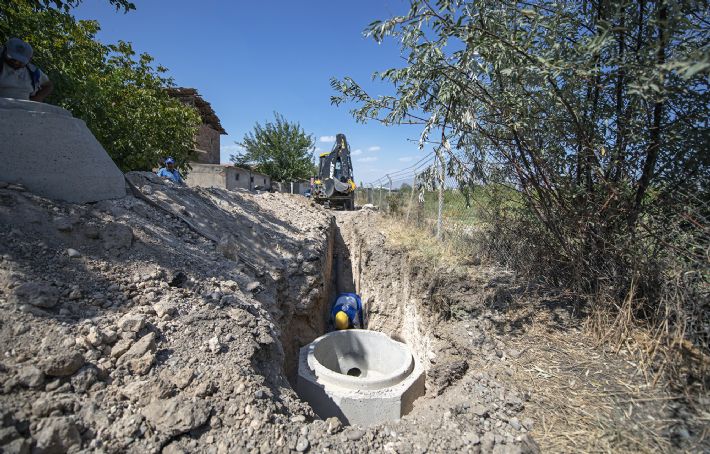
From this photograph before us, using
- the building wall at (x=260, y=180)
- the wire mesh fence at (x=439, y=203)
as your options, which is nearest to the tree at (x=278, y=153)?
the building wall at (x=260, y=180)

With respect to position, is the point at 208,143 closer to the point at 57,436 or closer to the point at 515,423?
the point at 57,436

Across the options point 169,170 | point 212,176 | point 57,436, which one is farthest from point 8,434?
point 212,176

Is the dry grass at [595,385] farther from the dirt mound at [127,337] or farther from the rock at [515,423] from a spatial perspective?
the dirt mound at [127,337]

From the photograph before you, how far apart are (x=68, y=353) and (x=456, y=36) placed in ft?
11.9

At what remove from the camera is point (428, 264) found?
5.46m

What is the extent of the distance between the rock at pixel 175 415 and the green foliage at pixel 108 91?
4.32m

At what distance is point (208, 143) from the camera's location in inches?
761

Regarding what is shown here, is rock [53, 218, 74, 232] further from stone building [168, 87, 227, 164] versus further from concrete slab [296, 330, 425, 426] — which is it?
stone building [168, 87, 227, 164]

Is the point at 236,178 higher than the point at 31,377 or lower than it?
higher

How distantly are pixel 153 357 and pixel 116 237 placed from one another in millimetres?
1487

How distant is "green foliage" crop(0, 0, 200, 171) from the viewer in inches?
191

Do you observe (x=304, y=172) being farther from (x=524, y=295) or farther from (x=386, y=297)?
(x=524, y=295)

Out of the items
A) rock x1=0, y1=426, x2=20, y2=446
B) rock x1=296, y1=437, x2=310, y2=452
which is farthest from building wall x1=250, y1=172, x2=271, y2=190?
rock x1=0, y1=426, x2=20, y2=446

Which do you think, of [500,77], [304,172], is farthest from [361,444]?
[304,172]
